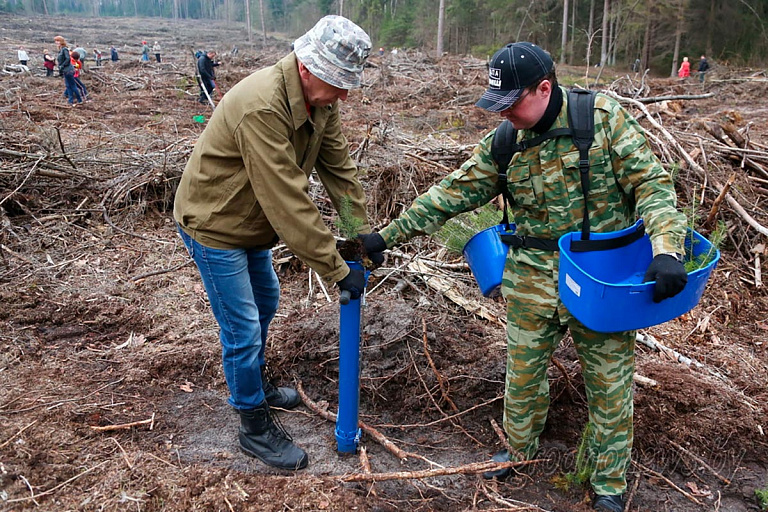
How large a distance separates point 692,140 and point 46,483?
6.83m

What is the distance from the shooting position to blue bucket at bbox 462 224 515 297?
2.54m

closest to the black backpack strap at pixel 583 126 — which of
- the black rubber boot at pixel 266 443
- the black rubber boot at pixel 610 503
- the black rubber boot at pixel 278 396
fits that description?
the black rubber boot at pixel 610 503

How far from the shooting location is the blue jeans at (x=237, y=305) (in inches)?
98.3

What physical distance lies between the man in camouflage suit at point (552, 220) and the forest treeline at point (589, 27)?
283 inches

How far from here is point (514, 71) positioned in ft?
6.82

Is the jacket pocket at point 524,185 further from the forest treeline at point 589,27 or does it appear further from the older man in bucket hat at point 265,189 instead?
the forest treeline at point 589,27

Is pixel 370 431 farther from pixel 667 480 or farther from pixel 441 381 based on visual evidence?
pixel 667 480

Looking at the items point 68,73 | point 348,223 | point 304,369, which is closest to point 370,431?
point 304,369

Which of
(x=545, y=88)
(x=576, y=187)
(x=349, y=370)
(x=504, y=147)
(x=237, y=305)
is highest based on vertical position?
(x=545, y=88)

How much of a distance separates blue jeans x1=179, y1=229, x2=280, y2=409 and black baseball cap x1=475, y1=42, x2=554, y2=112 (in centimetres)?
132

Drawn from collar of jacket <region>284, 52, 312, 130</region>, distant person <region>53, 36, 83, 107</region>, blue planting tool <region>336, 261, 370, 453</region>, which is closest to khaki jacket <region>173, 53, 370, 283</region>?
collar of jacket <region>284, 52, 312, 130</region>

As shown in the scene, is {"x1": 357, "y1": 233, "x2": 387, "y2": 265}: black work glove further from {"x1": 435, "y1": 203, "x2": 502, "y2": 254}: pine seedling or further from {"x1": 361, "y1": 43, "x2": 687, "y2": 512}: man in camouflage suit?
{"x1": 435, "y1": 203, "x2": 502, "y2": 254}: pine seedling

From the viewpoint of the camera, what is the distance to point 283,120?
2.19 metres

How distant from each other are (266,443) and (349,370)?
59 cm
